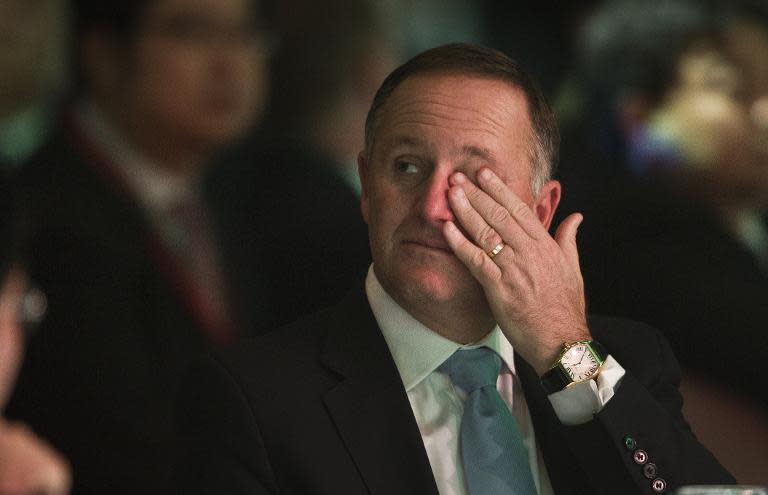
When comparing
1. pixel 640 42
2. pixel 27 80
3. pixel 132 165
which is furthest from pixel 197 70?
pixel 640 42

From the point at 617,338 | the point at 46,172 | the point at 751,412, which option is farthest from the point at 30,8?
the point at 751,412

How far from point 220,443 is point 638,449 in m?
0.86

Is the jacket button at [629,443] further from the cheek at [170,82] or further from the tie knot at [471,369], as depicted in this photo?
the cheek at [170,82]

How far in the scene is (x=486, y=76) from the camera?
252cm

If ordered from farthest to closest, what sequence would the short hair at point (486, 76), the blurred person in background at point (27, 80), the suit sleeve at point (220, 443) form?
the blurred person in background at point (27, 80) → the short hair at point (486, 76) → the suit sleeve at point (220, 443)

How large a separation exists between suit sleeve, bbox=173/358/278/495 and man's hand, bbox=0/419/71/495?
0.77 m

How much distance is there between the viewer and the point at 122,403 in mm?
2932

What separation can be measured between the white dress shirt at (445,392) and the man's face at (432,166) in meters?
0.06

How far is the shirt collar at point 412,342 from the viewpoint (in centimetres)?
234

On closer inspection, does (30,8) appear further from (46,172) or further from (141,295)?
(141,295)

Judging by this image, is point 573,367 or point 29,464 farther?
point 29,464

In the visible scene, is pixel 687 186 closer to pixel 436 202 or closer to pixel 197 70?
pixel 436 202

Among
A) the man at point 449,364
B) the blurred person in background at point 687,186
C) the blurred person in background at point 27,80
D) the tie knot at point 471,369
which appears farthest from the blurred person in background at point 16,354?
the blurred person in background at point 687,186

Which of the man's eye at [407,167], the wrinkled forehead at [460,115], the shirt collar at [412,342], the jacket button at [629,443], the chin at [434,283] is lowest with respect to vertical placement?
the jacket button at [629,443]
